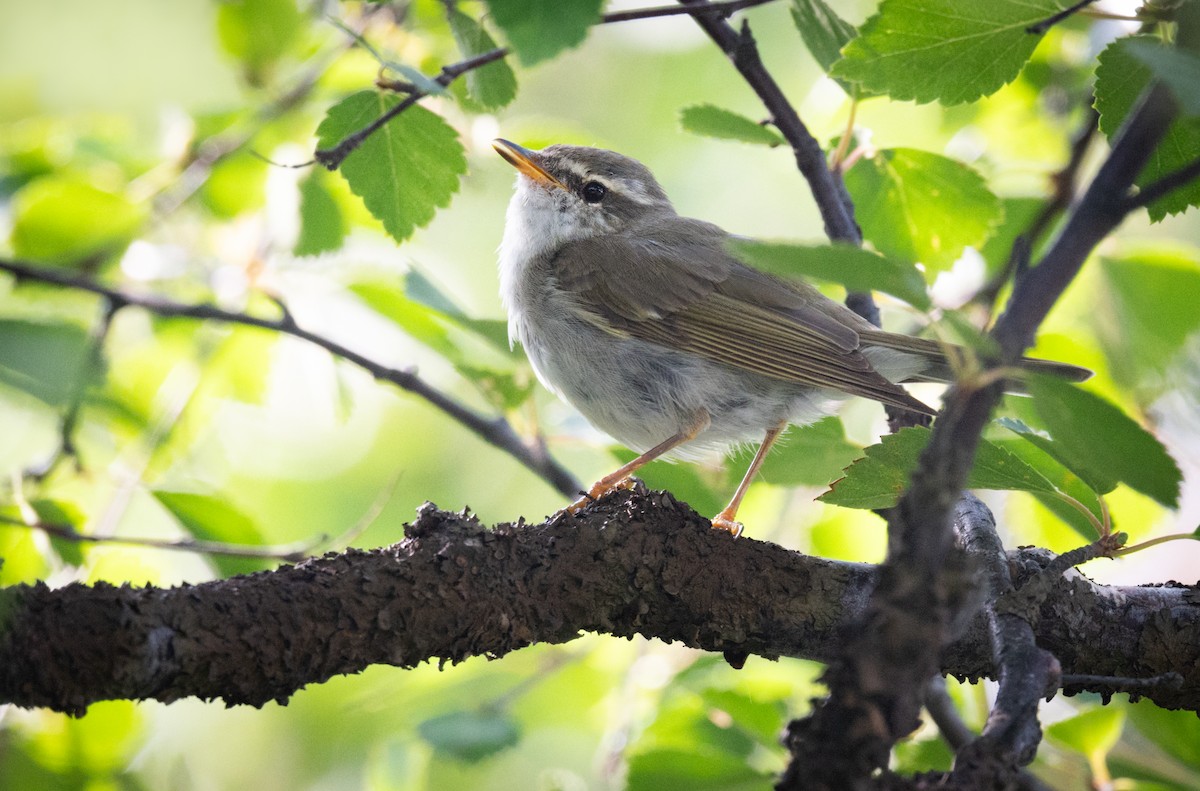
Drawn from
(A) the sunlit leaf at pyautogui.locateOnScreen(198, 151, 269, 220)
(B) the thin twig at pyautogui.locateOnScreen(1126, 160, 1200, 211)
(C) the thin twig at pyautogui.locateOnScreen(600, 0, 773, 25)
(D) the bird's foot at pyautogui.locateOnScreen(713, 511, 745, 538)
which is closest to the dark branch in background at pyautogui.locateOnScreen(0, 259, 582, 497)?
(D) the bird's foot at pyautogui.locateOnScreen(713, 511, 745, 538)

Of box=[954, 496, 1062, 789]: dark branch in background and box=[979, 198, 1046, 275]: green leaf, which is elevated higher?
box=[979, 198, 1046, 275]: green leaf

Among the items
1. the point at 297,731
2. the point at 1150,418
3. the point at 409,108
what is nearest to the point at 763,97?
the point at 409,108

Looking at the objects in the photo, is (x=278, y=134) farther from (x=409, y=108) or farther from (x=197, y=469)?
(x=409, y=108)

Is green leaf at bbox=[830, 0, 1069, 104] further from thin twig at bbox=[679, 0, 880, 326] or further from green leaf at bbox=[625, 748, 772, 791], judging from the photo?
green leaf at bbox=[625, 748, 772, 791]

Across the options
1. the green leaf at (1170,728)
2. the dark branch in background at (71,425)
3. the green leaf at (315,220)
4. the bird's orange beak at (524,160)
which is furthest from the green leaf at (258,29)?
the green leaf at (1170,728)

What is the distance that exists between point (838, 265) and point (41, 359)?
1245mm

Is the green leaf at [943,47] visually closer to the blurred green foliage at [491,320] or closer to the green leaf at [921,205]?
the blurred green foliage at [491,320]

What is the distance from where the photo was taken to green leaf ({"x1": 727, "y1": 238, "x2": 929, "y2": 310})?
114 centimetres

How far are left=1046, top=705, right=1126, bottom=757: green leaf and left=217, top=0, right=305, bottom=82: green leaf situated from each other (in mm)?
2925

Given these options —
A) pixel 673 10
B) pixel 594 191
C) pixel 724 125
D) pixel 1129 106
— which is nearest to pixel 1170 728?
pixel 1129 106

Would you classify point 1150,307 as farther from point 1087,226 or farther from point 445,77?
point 445,77

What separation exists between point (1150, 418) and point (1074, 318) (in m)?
0.54

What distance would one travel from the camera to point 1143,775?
2369mm

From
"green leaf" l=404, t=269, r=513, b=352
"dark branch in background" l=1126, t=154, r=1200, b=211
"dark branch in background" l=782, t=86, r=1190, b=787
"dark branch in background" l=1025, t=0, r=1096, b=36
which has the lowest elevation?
"dark branch in background" l=782, t=86, r=1190, b=787
